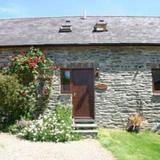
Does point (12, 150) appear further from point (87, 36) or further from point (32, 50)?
point (87, 36)

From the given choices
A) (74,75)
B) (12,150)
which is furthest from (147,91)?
(12,150)

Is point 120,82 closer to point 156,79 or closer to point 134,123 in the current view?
point 156,79

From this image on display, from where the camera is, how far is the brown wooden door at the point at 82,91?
672 inches

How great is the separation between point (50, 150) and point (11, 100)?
171 inches

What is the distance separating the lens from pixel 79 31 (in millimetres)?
18453

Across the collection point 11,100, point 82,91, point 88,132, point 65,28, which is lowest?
point 88,132

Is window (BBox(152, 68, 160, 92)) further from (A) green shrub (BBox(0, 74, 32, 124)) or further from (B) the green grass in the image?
(A) green shrub (BBox(0, 74, 32, 124))

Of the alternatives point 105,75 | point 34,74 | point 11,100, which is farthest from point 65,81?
point 11,100

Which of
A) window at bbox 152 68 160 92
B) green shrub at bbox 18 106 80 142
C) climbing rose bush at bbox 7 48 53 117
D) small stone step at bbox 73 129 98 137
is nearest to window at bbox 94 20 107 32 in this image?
climbing rose bush at bbox 7 48 53 117

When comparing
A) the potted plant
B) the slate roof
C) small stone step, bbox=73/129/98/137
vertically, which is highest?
the slate roof

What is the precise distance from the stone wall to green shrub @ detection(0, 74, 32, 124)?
4.57ft

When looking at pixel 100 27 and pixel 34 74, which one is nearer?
pixel 34 74

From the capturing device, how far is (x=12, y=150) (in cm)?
1173

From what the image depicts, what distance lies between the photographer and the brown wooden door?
672 inches
